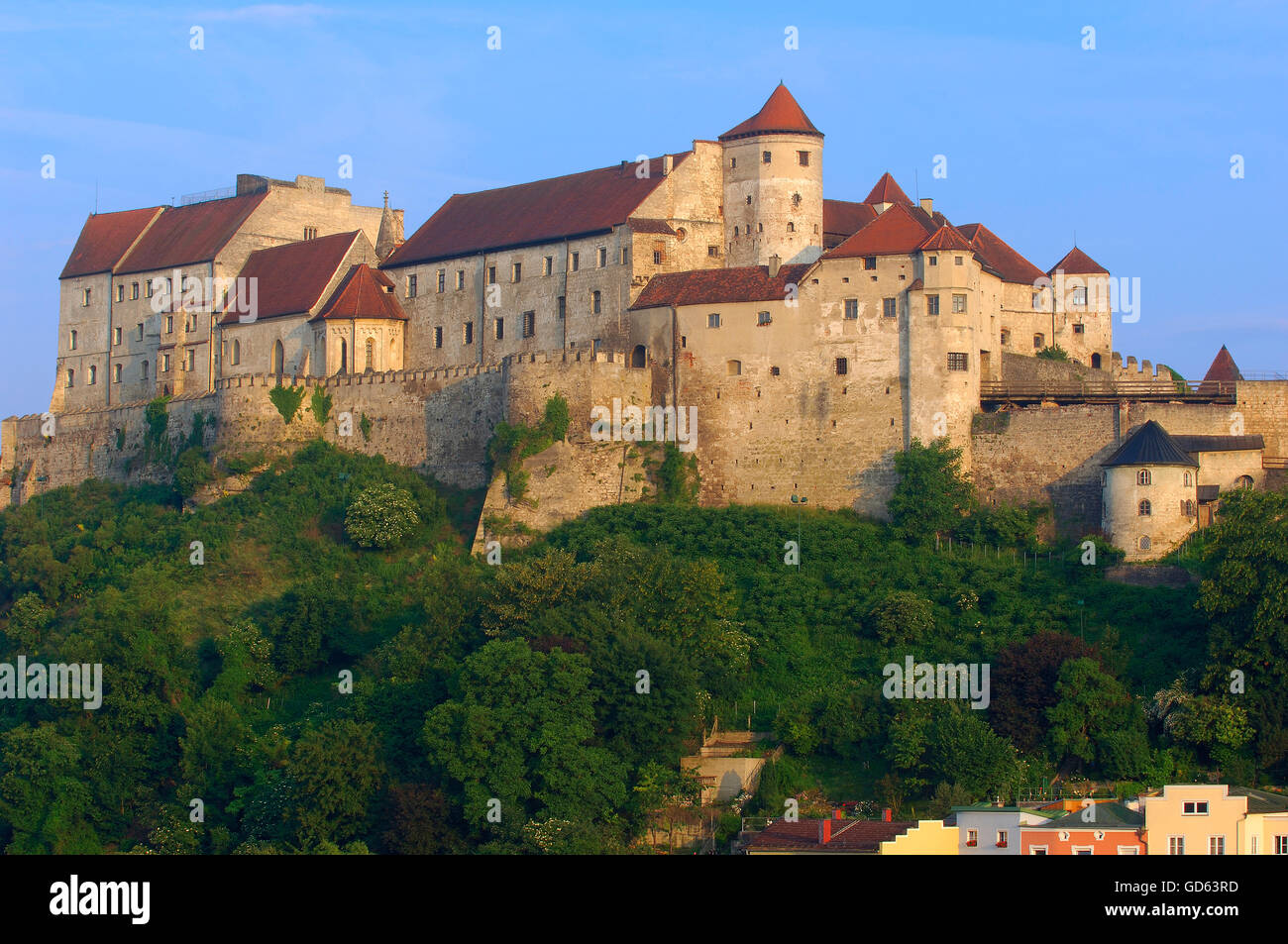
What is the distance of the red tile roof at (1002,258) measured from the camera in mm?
75562

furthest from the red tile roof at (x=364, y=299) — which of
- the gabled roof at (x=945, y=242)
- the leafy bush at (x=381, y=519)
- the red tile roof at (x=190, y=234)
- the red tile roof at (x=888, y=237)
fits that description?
the gabled roof at (x=945, y=242)

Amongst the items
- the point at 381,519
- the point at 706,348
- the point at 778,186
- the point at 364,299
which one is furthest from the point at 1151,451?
the point at 364,299

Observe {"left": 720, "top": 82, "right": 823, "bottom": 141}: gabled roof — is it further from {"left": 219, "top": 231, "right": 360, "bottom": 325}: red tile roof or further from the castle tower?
{"left": 219, "top": 231, "right": 360, "bottom": 325}: red tile roof

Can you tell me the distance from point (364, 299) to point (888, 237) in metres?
20.6

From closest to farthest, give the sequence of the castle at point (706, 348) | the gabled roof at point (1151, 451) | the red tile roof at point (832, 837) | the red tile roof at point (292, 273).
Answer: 1. the red tile roof at point (832, 837)
2. the gabled roof at point (1151, 451)
3. the castle at point (706, 348)
4. the red tile roof at point (292, 273)

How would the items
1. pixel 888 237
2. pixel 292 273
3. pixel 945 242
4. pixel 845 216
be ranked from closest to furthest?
pixel 945 242, pixel 888 237, pixel 845 216, pixel 292 273

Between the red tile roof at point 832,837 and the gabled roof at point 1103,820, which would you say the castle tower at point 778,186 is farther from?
the gabled roof at point 1103,820

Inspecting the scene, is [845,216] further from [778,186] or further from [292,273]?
[292,273]

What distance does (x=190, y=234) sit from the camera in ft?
303

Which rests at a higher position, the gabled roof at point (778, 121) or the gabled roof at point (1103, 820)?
the gabled roof at point (778, 121)

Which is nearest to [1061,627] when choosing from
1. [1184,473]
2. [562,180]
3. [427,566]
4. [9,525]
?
[1184,473]

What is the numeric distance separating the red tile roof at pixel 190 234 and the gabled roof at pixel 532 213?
8950 mm

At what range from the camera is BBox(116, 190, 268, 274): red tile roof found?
90.4 meters

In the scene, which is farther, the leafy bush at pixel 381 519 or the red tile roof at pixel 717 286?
the leafy bush at pixel 381 519
